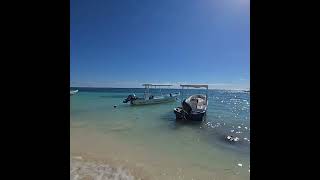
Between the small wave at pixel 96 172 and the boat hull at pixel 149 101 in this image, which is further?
the boat hull at pixel 149 101

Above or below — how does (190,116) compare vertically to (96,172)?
above

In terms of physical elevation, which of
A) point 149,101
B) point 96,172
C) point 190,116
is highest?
point 149,101

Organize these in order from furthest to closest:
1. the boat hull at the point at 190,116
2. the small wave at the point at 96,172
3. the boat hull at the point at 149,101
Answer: the boat hull at the point at 149,101, the boat hull at the point at 190,116, the small wave at the point at 96,172

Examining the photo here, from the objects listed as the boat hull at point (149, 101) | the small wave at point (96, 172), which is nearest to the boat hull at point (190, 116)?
the small wave at point (96, 172)

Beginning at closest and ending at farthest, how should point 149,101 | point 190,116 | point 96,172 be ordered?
point 96,172 → point 190,116 → point 149,101

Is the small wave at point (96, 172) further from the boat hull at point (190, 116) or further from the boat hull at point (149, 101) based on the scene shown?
the boat hull at point (149, 101)

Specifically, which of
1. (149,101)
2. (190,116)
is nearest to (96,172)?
(190,116)

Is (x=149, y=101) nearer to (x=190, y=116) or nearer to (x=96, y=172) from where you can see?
(x=190, y=116)
